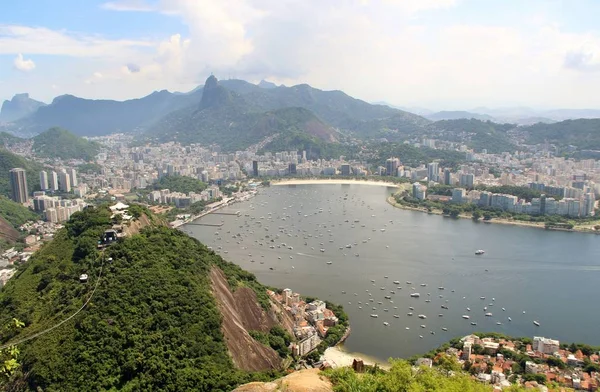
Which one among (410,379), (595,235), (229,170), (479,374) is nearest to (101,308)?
(410,379)

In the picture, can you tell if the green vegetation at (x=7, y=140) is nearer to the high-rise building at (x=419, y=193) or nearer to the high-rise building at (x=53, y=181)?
the high-rise building at (x=53, y=181)

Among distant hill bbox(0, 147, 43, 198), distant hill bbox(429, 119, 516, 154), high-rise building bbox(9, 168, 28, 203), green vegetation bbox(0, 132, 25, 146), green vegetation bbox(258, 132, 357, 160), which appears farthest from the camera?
green vegetation bbox(0, 132, 25, 146)

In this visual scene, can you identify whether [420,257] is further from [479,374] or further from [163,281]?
[163,281]

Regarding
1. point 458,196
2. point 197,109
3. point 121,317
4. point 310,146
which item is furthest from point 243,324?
point 197,109

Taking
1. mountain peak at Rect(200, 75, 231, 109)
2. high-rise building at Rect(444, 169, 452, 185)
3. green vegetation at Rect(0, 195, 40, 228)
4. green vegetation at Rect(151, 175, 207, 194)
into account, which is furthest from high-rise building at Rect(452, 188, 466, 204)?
mountain peak at Rect(200, 75, 231, 109)

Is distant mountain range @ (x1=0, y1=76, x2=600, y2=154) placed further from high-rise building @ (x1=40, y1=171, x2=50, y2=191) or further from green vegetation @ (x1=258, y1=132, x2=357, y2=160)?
high-rise building @ (x1=40, y1=171, x2=50, y2=191)

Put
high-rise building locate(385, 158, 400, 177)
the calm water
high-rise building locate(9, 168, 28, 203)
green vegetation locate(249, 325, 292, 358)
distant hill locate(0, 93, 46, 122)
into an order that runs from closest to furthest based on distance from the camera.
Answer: green vegetation locate(249, 325, 292, 358)
the calm water
high-rise building locate(9, 168, 28, 203)
high-rise building locate(385, 158, 400, 177)
distant hill locate(0, 93, 46, 122)

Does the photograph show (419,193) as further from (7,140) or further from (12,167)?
(7,140)
